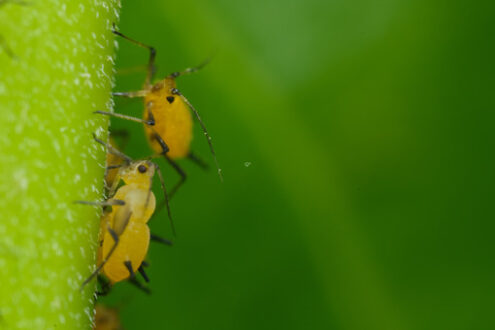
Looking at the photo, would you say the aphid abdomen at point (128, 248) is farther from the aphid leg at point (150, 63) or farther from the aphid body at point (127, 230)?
the aphid leg at point (150, 63)

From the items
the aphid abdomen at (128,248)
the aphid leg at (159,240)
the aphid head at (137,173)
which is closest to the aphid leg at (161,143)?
the aphid leg at (159,240)

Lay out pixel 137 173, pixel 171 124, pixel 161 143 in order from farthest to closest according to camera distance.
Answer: pixel 171 124 → pixel 161 143 → pixel 137 173

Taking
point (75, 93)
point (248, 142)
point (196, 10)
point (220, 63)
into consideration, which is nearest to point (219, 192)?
point (248, 142)

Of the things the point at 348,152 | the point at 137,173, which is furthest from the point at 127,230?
the point at 348,152

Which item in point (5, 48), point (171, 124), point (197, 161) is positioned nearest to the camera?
point (5, 48)

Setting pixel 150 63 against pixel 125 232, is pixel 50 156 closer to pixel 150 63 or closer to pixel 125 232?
pixel 125 232

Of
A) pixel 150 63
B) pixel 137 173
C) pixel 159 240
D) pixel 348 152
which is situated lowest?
pixel 159 240

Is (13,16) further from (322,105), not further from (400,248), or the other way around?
(400,248)
